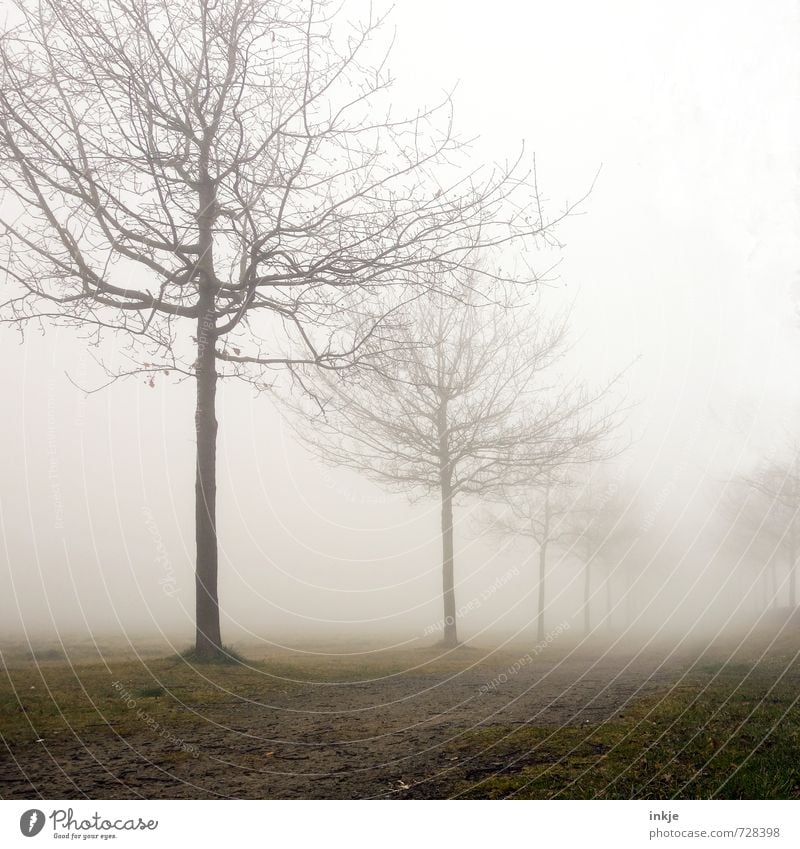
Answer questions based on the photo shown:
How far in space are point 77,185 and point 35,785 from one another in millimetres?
4600

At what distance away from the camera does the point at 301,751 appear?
3709 mm

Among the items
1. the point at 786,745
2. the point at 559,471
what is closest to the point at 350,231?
the point at 786,745

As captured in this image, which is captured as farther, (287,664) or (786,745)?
(287,664)

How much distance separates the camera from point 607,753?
3.51 metres

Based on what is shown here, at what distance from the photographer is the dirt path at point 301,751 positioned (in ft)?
10.8

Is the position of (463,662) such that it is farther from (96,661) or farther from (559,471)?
(559,471)

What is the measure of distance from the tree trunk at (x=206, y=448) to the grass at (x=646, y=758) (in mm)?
3280

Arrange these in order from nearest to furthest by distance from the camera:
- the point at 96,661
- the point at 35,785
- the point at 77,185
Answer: the point at 35,785
the point at 77,185
the point at 96,661

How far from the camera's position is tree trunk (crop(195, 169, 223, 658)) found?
6.38 metres

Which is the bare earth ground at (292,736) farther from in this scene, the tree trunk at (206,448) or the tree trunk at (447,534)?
the tree trunk at (447,534)
